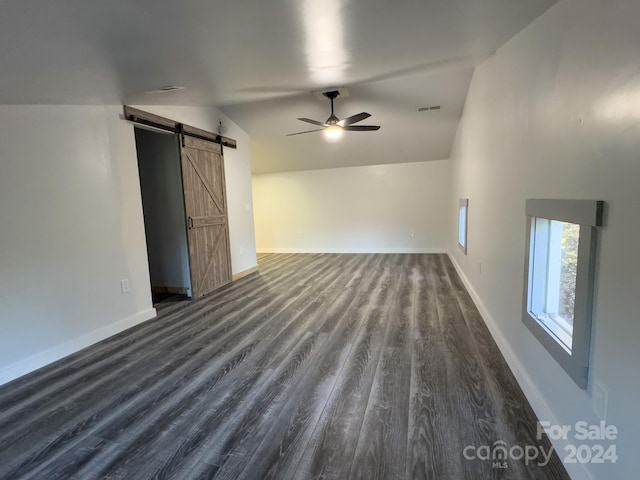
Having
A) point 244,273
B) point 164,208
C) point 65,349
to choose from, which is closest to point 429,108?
point 244,273

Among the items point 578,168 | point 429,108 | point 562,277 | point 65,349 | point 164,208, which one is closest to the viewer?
point 578,168

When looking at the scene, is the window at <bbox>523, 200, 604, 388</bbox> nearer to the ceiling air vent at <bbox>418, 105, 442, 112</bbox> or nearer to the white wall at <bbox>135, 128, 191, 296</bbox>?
the ceiling air vent at <bbox>418, 105, 442, 112</bbox>

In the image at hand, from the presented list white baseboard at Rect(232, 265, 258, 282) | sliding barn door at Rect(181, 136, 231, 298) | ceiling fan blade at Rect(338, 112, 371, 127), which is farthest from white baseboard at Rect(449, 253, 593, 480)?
white baseboard at Rect(232, 265, 258, 282)

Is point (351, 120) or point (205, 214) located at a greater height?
point (351, 120)

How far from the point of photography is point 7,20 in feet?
4.45

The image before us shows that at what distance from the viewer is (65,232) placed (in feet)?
8.84

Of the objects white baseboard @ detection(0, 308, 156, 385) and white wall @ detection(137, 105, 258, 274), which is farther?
white wall @ detection(137, 105, 258, 274)

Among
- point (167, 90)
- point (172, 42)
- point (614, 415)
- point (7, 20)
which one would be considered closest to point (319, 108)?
point (167, 90)

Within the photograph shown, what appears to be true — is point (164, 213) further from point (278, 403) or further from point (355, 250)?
point (355, 250)

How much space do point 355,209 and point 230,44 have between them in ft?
19.0

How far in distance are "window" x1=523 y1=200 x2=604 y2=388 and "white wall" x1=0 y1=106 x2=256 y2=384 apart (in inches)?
141

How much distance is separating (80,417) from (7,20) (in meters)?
2.12

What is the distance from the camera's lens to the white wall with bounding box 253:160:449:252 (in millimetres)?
7137

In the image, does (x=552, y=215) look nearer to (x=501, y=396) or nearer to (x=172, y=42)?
(x=501, y=396)
